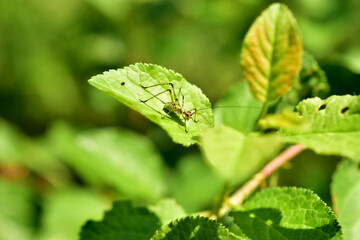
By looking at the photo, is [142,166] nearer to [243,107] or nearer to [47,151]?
[243,107]

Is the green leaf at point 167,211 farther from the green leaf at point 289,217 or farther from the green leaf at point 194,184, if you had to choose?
the green leaf at point 194,184

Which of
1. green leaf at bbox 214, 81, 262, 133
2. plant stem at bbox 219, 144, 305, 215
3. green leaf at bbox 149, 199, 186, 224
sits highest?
green leaf at bbox 214, 81, 262, 133

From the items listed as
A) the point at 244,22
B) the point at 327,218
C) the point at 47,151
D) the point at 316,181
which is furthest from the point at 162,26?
the point at 327,218

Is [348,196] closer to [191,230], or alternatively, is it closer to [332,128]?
[332,128]

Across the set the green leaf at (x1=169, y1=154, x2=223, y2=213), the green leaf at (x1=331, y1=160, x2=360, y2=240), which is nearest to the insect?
the green leaf at (x1=331, y1=160, x2=360, y2=240)

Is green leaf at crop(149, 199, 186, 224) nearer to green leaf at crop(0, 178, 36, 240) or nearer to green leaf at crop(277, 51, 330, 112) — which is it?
green leaf at crop(277, 51, 330, 112)

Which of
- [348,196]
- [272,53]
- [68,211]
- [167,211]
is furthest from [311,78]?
[68,211]
